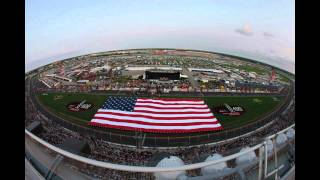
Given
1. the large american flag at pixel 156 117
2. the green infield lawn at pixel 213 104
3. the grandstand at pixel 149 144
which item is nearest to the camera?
the grandstand at pixel 149 144

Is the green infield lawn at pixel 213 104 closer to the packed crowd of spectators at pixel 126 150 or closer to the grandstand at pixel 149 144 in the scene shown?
the grandstand at pixel 149 144

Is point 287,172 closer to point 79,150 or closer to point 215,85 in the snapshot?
point 79,150

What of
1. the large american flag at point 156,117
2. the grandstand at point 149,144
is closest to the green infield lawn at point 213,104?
the grandstand at point 149,144

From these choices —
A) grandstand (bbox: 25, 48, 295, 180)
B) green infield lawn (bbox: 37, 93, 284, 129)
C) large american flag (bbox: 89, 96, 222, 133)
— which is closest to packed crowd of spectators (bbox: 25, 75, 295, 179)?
grandstand (bbox: 25, 48, 295, 180)

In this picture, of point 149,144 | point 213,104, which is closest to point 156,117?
point 149,144

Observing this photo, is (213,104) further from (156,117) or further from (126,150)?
(126,150)

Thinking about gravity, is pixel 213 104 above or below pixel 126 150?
above
